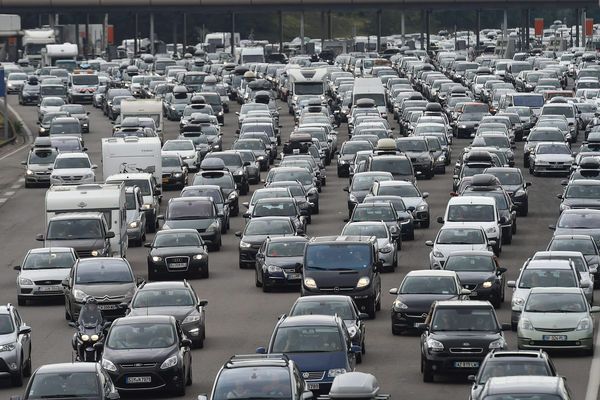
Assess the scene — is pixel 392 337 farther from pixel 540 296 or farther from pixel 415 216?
pixel 415 216

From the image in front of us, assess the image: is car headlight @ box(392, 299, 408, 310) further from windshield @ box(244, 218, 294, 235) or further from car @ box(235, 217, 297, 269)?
windshield @ box(244, 218, 294, 235)

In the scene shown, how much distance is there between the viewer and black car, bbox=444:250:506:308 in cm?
4397

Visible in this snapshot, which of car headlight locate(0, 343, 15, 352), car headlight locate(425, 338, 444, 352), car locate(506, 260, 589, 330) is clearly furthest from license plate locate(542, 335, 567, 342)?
car headlight locate(0, 343, 15, 352)

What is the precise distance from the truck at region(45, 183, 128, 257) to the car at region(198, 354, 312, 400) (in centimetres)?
2388

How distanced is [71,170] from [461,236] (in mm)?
23066

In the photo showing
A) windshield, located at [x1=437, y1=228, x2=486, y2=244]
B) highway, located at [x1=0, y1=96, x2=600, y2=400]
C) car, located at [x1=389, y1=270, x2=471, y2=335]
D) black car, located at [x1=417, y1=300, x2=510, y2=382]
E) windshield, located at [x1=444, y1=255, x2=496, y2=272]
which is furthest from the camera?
windshield, located at [x1=437, y1=228, x2=486, y2=244]

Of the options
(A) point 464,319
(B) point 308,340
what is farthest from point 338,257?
(B) point 308,340

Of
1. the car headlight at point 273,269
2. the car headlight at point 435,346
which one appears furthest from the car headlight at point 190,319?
the car headlight at point 273,269

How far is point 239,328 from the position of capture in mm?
42094

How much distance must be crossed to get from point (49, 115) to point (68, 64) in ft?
173

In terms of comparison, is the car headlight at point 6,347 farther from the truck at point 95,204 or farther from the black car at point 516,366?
the truck at point 95,204

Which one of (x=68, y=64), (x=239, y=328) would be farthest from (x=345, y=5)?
(x=239, y=328)

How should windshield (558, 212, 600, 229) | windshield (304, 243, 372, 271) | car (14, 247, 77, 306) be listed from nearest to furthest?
windshield (304, 243, 372, 271), car (14, 247, 77, 306), windshield (558, 212, 600, 229)

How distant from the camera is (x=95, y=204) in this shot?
2074 inches
